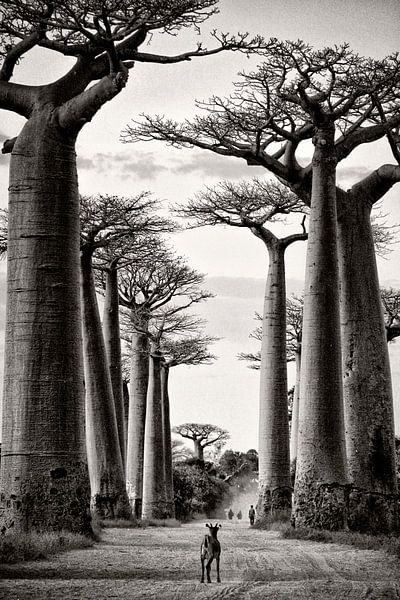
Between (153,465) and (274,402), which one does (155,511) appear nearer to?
(153,465)

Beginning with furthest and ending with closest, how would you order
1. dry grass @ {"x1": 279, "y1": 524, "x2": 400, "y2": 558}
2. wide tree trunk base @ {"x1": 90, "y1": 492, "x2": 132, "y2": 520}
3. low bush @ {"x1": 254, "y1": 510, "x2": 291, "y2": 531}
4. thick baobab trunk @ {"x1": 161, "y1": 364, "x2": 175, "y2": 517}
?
thick baobab trunk @ {"x1": 161, "y1": 364, "x2": 175, "y2": 517} → wide tree trunk base @ {"x1": 90, "y1": 492, "x2": 132, "y2": 520} → low bush @ {"x1": 254, "y1": 510, "x2": 291, "y2": 531} → dry grass @ {"x1": 279, "y1": 524, "x2": 400, "y2": 558}

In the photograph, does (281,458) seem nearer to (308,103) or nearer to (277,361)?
(277,361)

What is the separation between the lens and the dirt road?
16.4 ft

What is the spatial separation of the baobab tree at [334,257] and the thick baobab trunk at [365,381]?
13 millimetres

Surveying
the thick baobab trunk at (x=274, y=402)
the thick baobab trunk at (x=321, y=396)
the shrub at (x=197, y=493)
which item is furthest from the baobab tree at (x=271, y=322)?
the shrub at (x=197, y=493)

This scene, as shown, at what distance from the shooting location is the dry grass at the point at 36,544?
256 inches

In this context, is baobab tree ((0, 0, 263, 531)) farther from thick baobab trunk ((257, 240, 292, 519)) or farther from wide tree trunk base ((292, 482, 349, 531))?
thick baobab trunk ((257, 240, 292, 519))

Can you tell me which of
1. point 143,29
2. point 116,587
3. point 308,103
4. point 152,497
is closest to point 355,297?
point 308,103

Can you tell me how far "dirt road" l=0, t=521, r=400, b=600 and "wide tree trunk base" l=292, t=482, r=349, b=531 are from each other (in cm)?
165

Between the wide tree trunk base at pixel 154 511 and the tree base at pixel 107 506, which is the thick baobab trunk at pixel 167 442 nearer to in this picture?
the wide tree trunk base at pixel 154 511

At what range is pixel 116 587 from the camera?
209 inches

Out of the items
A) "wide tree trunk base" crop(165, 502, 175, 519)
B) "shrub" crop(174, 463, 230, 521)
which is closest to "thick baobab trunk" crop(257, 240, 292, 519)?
"wide tree trunk base" crop(165, 502, 175, 519)

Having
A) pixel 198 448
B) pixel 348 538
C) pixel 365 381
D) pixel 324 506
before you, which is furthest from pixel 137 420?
pixel 198 448

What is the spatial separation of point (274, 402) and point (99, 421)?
310 centimetres
